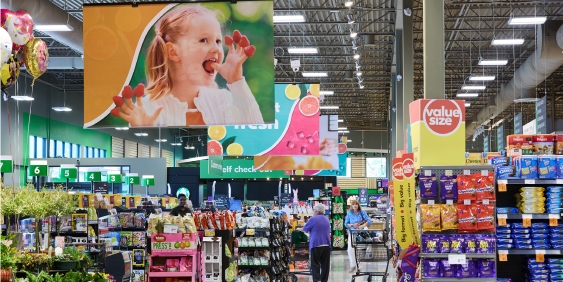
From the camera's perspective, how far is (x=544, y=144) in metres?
8.52

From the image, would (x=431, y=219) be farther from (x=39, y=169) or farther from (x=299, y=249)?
Result: (x=39, y=169)

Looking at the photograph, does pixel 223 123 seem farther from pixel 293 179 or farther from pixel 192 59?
pixel 293 179

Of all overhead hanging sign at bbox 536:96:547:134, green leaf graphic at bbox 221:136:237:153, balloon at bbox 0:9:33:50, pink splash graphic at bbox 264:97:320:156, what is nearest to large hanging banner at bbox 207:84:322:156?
pink splash graphic at bbox 264:97:320:156

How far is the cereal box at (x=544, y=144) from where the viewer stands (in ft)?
27.8

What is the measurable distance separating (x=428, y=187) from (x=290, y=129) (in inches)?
250

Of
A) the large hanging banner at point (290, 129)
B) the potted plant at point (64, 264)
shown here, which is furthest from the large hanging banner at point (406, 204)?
the large hanging banner at point (290, 129)

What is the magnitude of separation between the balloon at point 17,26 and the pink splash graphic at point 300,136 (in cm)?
821

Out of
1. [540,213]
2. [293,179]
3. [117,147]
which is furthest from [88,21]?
[117,147]

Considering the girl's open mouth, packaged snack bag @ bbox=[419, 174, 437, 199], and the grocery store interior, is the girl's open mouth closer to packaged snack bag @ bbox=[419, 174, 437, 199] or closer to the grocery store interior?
the grocery store interior

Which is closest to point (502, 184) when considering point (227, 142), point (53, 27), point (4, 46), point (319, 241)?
point (4, 46)

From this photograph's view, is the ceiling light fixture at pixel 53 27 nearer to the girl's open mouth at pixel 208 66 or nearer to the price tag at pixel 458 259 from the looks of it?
the girl's open mouth at pixel 208 66

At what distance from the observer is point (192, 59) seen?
7535 mm

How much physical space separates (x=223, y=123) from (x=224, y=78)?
0.49 meters

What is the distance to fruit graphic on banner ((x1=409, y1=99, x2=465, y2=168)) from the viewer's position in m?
7.91
